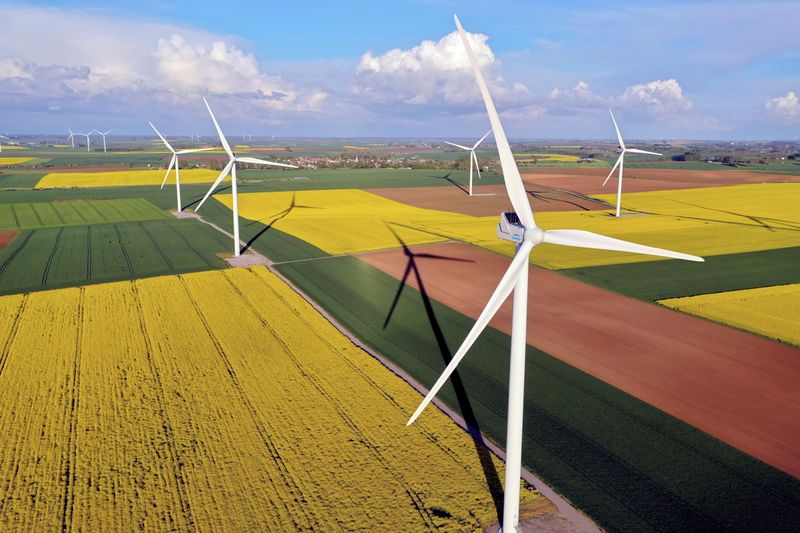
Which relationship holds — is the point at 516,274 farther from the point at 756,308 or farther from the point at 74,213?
the point at 74,213

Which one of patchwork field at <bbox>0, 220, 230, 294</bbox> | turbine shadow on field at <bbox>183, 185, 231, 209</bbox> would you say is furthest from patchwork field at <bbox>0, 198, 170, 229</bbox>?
patchwork field at <bbox>0, 220, 230, 294</bbox>

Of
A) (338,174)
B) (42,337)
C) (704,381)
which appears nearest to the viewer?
(704,381)

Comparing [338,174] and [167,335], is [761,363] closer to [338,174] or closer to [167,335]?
[167,335]

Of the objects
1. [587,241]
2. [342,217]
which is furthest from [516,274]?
[342,217]

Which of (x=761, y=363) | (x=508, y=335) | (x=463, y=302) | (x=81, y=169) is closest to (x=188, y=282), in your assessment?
(x=463, y=302)

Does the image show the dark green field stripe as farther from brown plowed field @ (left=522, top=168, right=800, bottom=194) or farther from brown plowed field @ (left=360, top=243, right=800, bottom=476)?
brown plowed field @ (left=522, top=168, right=800, bottom=194)

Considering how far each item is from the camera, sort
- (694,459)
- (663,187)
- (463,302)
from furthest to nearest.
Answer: (663,187)
(463,302)
(694,459)

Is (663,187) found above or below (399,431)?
above
